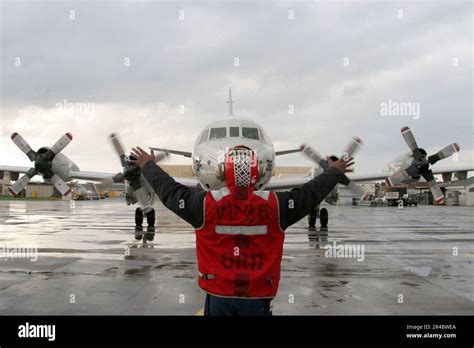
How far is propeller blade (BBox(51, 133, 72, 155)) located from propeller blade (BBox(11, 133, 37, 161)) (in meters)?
0.82

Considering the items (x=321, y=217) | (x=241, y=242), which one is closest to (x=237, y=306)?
(x=241, y=242)

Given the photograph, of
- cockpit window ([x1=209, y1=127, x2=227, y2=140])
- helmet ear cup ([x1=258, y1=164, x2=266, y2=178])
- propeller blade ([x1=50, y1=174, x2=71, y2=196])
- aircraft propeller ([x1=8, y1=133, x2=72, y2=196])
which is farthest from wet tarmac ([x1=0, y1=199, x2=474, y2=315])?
cockpit window ([x1=209, y1=127, x2=227, y2=140])

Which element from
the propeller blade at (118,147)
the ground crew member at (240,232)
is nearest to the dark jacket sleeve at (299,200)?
the ground crew member at (240,232)

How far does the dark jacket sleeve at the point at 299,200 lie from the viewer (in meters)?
4.14

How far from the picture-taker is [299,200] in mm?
4168

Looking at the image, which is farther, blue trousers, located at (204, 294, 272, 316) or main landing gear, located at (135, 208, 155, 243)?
main landing gear, located at (135, 208, 155, 243)

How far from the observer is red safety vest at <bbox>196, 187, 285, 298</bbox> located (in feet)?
13.1

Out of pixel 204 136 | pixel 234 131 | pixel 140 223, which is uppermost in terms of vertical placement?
pixel 234 131

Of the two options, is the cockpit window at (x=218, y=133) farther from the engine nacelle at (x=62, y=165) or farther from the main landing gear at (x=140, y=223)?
the engine nacelle at (x=62, y=165)

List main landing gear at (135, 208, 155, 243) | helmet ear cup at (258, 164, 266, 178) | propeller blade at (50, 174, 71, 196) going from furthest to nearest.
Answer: propeller blade at (50, 174, 71, 196), main landing gear at (135, 208, 155, 243), helmet ear cup at (258, 164, 266, 178)

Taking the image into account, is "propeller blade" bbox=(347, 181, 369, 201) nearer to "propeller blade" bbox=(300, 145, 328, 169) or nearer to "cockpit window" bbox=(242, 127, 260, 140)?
"cockpit window" bbox=(242, 127, 260, 140)

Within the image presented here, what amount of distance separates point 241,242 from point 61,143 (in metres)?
16.7

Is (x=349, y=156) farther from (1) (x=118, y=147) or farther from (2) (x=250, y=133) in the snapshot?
(1) (x=118, y=147)

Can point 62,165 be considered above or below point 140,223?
above
